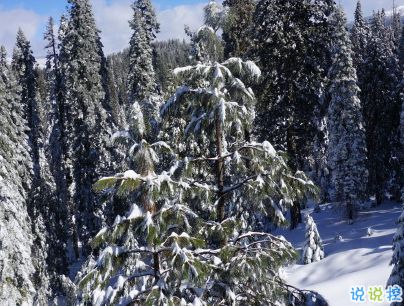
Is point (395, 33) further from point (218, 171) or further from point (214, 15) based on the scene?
point (218, 171)

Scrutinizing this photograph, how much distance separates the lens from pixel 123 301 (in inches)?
265

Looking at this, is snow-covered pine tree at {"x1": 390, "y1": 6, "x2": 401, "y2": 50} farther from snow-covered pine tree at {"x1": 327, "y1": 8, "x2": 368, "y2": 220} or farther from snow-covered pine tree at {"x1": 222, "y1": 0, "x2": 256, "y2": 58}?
snow-covered pine tree at {"x1": 222, "y1": 0, "x2": 256, "y2": 58}

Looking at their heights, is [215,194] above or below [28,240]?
above

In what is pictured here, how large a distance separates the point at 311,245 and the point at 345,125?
10781 mm

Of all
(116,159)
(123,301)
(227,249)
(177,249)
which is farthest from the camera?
(116,159)

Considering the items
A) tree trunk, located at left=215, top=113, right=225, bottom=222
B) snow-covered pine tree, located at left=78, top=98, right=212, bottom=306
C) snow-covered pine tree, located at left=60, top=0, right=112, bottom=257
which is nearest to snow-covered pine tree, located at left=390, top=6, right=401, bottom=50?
snow-covered pine tree, located at left=60, top=0, right=112, bottom=257

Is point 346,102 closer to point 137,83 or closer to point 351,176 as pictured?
point 351,176

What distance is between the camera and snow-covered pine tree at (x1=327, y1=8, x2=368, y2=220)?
27.2 metres

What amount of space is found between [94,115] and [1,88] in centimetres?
928

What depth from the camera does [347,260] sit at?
65.1 ft

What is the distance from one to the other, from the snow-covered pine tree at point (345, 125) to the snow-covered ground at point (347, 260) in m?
1.92

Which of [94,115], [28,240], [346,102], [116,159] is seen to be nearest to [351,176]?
[346,102]

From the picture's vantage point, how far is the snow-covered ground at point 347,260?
56.4 feet

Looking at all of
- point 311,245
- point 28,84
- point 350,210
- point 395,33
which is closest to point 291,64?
point 311,245
